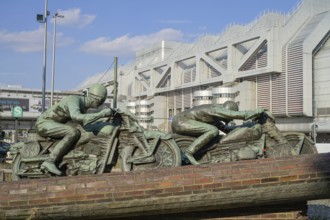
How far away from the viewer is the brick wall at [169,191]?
5.09 metres

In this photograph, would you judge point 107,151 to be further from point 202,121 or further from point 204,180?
point 204,180

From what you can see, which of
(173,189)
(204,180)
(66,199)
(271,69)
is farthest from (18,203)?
(271,69)

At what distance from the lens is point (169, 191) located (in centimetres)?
512

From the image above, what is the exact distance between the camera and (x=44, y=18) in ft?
103

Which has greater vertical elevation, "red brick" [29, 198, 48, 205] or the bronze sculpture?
the bronze sculpture

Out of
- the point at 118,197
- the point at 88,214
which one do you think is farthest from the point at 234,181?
the point at 88,214

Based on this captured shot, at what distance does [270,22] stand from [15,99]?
4515 centimetres

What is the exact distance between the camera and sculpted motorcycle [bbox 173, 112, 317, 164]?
835cm

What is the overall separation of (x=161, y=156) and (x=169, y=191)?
2495mm

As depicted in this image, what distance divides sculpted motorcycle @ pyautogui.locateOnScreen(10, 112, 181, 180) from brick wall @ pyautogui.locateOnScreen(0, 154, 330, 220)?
196cm

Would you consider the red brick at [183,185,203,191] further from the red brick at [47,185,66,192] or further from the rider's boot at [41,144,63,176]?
the rider's boot at [41,144,63,176]

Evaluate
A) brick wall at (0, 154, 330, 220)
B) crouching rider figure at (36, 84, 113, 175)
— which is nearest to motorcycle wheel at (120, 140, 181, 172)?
crouching rider figure at (36, 84, 113, 175)

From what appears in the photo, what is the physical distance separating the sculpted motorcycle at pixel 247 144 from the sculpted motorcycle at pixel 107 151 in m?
0.77

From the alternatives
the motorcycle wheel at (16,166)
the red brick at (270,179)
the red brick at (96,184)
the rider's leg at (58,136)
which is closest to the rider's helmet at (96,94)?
the rider's leg at (58,136)
